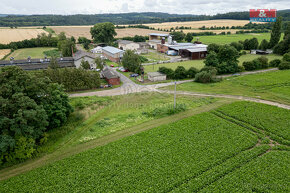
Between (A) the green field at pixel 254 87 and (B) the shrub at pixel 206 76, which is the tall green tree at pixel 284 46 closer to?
(A) the green field at pixel 254 87

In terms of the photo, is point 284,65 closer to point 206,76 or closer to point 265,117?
point 206,76

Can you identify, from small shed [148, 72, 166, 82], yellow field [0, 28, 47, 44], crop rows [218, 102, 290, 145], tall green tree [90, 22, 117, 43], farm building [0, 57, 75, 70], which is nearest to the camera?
crop rows [218, 102, 290, 145]

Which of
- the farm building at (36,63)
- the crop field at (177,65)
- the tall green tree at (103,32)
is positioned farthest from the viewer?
the tall green tree at (103,32)

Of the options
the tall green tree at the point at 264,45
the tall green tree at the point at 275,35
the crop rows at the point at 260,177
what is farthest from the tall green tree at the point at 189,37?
the crop rows at the point at 260,177

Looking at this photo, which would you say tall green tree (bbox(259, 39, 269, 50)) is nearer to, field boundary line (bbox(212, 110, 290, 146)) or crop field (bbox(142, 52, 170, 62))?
crop field (bbox(142, 52, 170, 62))

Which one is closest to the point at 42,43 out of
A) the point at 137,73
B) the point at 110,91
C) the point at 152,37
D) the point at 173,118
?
the point at 152,37

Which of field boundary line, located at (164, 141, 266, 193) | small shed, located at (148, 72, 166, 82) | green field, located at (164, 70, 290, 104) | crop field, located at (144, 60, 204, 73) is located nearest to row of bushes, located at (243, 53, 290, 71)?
green field, located at (164, 70, 290, 104)
